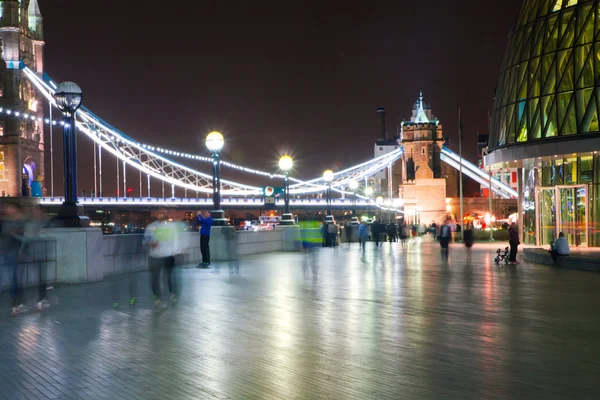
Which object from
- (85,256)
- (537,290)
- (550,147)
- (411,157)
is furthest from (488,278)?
(411,157)

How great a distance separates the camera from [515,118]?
4053 centimetres

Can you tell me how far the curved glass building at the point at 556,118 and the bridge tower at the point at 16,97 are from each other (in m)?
88.9

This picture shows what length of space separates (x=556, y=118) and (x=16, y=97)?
324 ft

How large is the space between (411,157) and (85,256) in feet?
299

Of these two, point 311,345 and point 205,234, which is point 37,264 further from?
point 311,345

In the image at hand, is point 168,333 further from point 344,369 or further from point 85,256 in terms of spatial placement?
point 85,256

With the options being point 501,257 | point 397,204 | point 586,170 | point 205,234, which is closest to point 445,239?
point 501,257

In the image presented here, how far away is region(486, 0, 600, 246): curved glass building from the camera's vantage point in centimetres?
3538

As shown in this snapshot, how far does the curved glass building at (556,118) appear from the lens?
116 feet

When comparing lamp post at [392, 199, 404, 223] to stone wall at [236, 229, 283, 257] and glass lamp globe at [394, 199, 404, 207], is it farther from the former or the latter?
stone wall at [236, 229, 283, 257]

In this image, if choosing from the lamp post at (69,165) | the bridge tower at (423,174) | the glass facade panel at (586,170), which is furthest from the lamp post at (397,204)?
the lamp post at (69,165)

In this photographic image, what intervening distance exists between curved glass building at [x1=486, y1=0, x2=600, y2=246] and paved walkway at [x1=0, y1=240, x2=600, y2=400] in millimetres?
20629

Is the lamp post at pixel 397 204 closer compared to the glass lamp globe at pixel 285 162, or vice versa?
the glass lamp globe at pixel 285 162

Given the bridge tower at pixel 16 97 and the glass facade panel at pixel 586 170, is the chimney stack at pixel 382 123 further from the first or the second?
the glass facade panel at pixel 586 170
